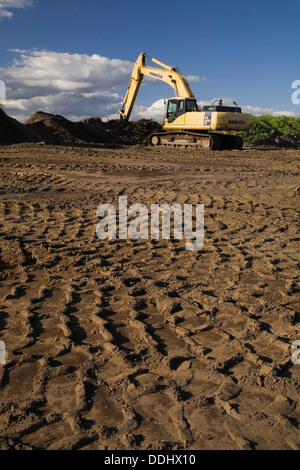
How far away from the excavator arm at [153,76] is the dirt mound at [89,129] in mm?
2469

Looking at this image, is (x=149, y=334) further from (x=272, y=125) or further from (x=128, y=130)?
(x=272, y=125)

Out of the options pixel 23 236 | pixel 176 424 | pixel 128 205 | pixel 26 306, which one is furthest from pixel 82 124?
pixel 176 424

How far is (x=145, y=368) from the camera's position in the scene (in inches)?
117

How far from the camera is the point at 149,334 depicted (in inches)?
135

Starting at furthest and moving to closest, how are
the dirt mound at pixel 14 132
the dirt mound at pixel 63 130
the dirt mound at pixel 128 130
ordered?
the dirt mound at pixel 128 130 < the dirt mound at pixel 63 130 < the dirt mound at pixel 14 132

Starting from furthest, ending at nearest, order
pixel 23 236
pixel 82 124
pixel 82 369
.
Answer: pixel 82 124 < pixel 23 236 < pixel 82 369

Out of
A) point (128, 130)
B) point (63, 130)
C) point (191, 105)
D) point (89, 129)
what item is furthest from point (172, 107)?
point (128, 130)

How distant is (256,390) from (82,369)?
1182 millimetres

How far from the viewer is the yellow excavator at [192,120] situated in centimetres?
1959

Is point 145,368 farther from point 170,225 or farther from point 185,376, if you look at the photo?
point 170,225

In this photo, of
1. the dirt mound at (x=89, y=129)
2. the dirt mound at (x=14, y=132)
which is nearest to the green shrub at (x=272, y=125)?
the dirt mound at (x=89, y=129)

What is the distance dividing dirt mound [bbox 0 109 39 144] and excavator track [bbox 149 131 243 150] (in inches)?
281

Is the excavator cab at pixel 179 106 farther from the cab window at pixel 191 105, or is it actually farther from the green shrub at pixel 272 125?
the green shrub at pixel 272 125

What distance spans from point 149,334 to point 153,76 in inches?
845
